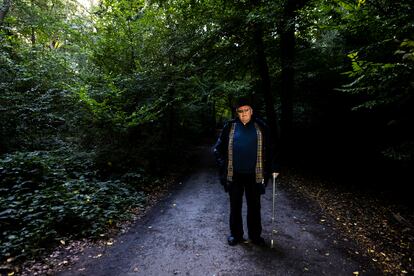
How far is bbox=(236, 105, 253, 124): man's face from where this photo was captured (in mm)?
3813

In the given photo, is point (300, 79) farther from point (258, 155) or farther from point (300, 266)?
point (300, 266)

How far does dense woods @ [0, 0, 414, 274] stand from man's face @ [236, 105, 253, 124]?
1.68 meters

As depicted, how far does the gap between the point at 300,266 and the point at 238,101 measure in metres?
2.44

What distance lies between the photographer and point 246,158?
3820 mm

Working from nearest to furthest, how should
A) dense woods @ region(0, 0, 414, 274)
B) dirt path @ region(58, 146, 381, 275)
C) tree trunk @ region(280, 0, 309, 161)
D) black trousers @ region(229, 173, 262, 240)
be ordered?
dirt path @ region(58, 146, 381, 275), black trousers @ region(229, 173, 262, 240), dense woods @ region(0, 0, 414, 274), tree trunk @ region(280, 0, 309, 161)

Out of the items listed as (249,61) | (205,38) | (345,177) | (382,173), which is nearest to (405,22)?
(382,173)

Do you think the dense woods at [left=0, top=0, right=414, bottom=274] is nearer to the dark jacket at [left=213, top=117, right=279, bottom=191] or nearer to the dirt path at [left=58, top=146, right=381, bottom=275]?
the dirt path at [left=58, top=146, right=381, bottom=275]

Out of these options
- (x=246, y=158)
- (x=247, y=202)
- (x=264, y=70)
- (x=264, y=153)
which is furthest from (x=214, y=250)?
(x=264, y=70)

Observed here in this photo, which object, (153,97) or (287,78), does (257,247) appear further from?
(287,78)

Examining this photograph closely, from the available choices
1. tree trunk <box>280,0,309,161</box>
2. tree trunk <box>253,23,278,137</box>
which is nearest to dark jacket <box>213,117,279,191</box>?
tree trunk <box>280,0,309,161</box>

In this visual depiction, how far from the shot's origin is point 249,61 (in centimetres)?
1182

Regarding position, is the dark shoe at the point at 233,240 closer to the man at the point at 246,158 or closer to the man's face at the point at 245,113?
the man at the point at 246,158

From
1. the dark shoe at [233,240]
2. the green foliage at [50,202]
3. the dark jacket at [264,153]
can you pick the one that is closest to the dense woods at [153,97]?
the green foliage at [50,202]

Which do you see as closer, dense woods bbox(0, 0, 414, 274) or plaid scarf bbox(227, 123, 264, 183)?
plaid scarf bbox(227, 123, 264, 183)
